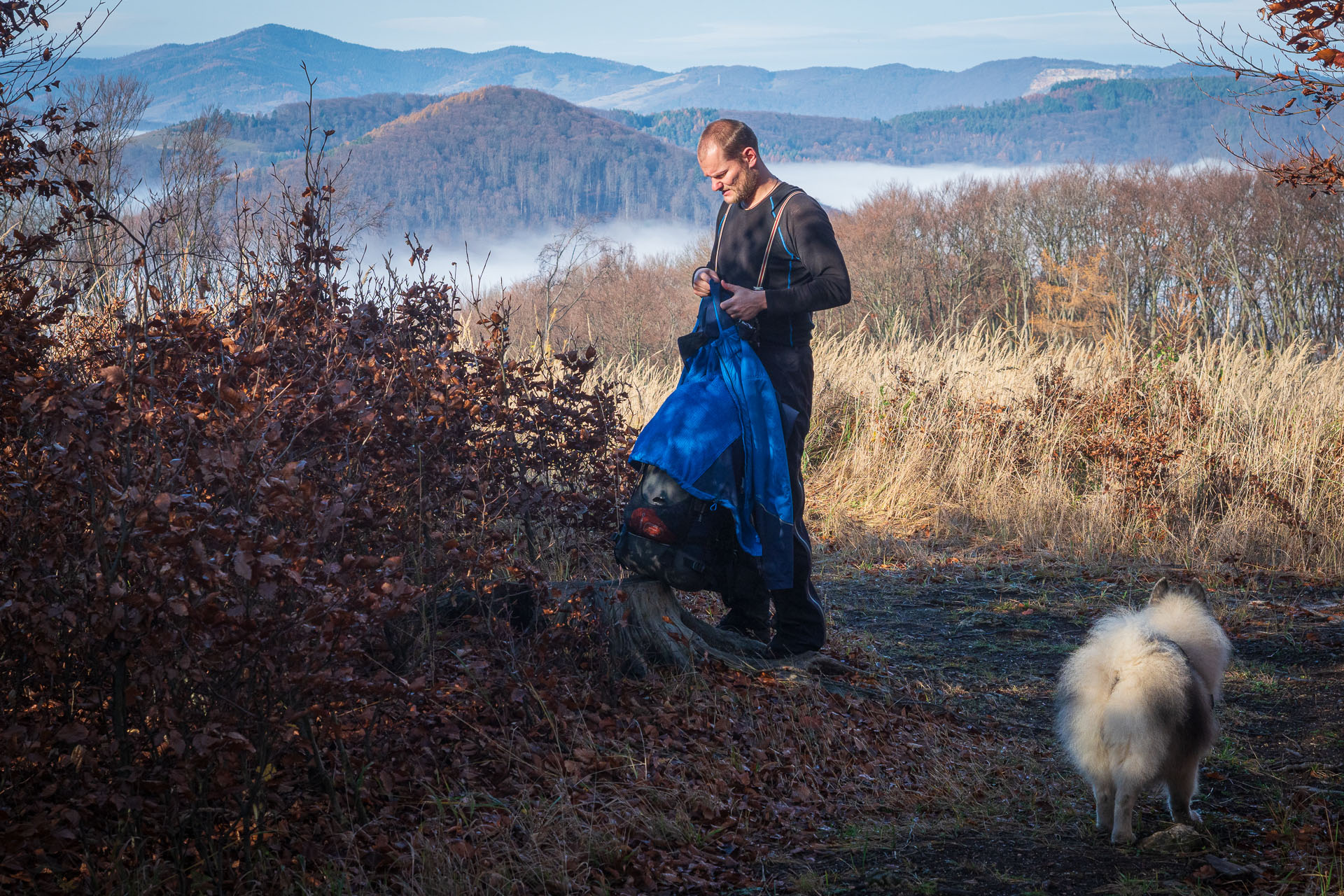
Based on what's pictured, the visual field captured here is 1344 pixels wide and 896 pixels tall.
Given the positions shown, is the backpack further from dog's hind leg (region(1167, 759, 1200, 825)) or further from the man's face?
dog's hind leg (region(1167, 759, 1200, 825))

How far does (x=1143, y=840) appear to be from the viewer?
290cm

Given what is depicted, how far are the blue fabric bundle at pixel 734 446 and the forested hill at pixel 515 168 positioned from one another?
68.5 metres

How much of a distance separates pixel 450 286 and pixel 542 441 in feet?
3.50

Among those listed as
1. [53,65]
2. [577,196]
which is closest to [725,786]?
[53,65]

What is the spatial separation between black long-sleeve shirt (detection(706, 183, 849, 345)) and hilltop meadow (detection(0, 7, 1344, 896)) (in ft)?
3.76

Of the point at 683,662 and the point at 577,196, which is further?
the point at 577,196

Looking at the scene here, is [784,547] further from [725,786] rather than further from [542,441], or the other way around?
[542,441]

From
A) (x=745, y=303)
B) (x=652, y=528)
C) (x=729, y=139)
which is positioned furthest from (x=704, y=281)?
(x=652, y=528)

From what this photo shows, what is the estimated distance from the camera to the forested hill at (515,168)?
73.1 m

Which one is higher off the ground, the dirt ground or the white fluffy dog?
the white fluffy dog

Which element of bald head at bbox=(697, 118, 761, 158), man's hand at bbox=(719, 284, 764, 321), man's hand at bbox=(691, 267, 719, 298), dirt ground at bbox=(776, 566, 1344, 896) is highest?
bald head at bbox=(697, 118, 761, 158)

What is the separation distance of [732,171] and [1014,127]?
79.1 m

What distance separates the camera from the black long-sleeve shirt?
3.73m

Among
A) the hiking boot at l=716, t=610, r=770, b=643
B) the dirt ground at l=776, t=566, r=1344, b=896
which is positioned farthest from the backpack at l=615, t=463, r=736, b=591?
the dirt ground at l=776, t=566, r=1344, b=896
